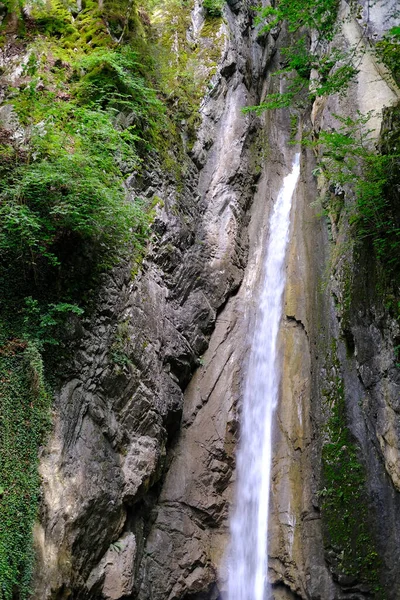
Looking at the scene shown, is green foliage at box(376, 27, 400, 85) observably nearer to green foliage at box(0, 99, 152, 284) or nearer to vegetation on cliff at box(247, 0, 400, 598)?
vegetation on cliff at box(247, 0, 400, 598)

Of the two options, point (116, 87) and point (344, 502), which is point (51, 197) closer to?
point (116, 87)

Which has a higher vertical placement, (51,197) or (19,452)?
(51,197)

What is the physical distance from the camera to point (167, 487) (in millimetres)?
8867

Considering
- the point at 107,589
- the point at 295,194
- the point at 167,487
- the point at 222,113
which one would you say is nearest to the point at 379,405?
the point at 167,487

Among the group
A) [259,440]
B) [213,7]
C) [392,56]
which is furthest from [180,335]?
[213,7]

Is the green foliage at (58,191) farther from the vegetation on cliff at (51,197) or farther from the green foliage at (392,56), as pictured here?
the green foliage at (392,56)

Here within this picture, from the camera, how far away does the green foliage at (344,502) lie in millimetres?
7203

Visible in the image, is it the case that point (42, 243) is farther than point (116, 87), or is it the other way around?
point (116, 87)

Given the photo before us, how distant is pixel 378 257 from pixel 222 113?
8.15 meters

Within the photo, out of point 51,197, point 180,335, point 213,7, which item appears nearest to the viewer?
point 51,197

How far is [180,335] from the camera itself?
9.92 meters

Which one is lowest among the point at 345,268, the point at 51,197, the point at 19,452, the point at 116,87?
the point at 19,452

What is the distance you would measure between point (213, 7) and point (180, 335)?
11147 mm

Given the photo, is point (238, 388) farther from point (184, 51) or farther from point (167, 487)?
point (184, 51)
